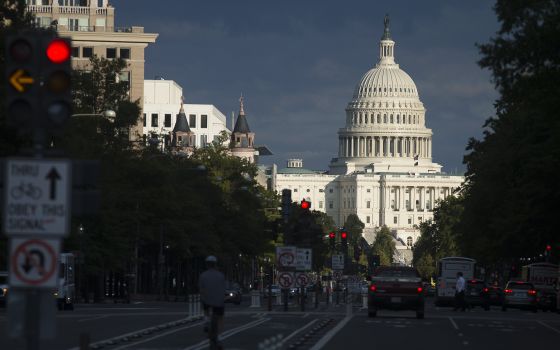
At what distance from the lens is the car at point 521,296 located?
265ft

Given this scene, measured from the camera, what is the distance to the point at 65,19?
507 ft

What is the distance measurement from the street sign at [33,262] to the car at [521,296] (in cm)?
6530

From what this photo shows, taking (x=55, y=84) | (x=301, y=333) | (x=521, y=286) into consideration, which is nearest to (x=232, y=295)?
(x=521, y=286)

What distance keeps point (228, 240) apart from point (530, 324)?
59663 mm

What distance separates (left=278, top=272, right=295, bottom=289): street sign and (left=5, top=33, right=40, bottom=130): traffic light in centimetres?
4273

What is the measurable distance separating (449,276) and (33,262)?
81.4 m

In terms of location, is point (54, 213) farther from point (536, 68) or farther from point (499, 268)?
point (499, 268)

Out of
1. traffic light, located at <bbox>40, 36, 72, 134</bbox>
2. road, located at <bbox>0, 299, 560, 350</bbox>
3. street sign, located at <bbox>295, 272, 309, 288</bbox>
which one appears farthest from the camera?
street sign, located at <bbox>295, 272, 309, 288</bbox>

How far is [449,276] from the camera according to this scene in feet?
317

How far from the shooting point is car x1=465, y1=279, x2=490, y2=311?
8369 cm

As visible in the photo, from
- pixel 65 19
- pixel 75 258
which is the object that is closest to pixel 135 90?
pixel 65 19

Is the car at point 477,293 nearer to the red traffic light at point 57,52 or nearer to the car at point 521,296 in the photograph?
the car at point 521,296

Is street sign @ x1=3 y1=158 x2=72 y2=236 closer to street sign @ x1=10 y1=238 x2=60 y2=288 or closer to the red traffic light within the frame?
street sign @ x1=10 y1=238 x2=60 y2=288

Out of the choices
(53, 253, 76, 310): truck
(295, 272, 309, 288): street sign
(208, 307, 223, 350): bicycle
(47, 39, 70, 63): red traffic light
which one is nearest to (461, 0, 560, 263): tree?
(295, 272, 309, 288): street sign
